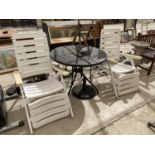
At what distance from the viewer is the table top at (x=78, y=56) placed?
229cm

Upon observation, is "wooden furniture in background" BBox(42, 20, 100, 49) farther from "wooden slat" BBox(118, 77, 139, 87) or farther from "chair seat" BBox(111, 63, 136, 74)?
"wooden slat" BBox(118, 77, 139, 87)

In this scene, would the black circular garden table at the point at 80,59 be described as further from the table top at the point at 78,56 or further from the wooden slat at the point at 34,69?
the wooden slat at the point at 34,69

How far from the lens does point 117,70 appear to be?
2891mm

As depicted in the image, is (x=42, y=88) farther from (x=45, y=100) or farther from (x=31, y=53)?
(x=31, y=53)

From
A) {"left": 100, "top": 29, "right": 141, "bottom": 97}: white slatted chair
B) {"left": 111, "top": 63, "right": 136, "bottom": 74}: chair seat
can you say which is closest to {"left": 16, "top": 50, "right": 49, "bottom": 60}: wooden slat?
{"left": 100, "top": 29, "right": 141, "bottom": 97}: white slatted chair

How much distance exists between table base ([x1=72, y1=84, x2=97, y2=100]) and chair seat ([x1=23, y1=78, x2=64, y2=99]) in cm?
60

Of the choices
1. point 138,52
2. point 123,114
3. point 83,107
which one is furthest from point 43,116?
point 138,52

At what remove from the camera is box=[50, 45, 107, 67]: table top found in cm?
229

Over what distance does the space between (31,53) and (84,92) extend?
1101 mm

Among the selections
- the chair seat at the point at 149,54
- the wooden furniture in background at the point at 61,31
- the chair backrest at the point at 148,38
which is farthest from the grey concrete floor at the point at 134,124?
the chair backrest at the point at 148,38

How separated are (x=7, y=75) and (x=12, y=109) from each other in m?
Result: 1.22

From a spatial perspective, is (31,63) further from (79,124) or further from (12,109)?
(79,124)

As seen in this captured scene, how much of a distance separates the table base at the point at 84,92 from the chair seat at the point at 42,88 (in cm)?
60
